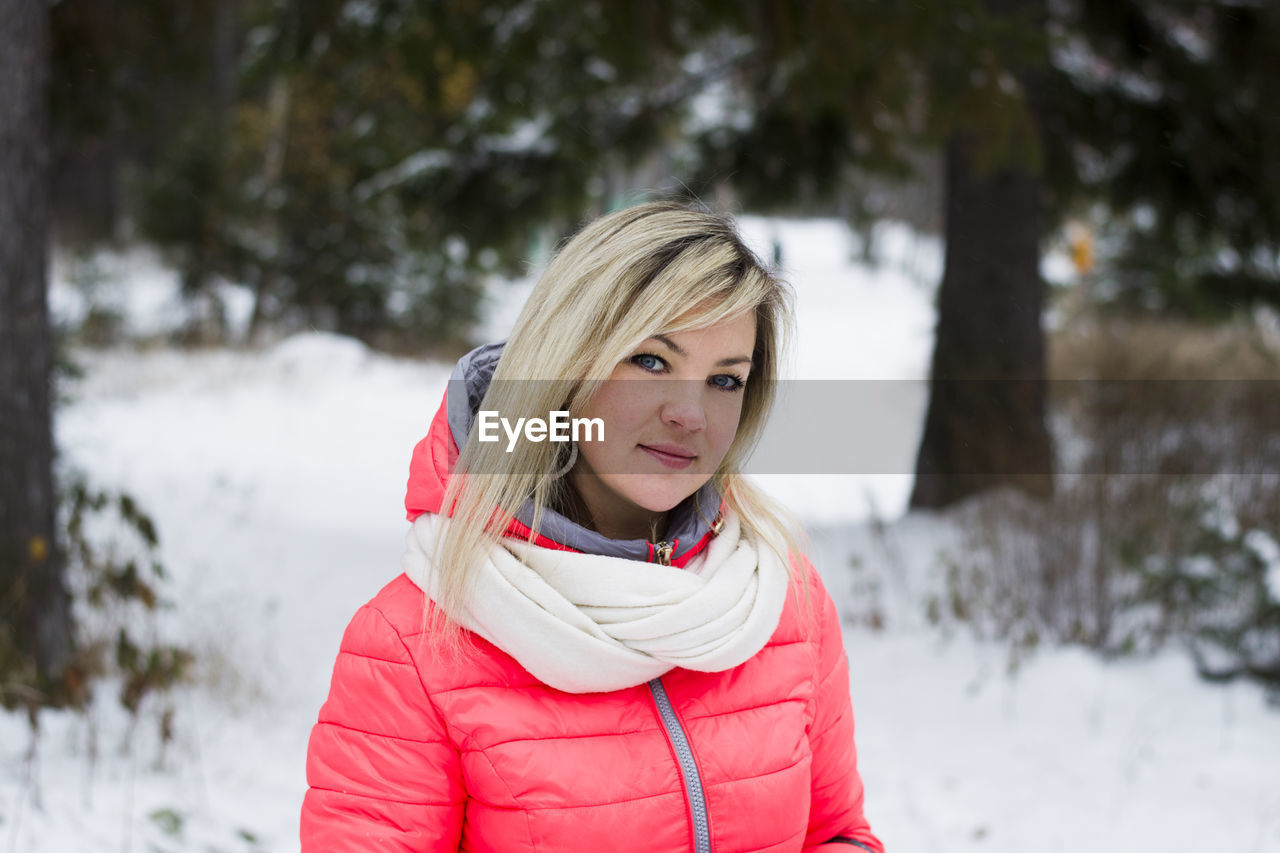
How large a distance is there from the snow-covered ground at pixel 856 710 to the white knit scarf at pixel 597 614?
491 mm

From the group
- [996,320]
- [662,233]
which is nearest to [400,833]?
[662,233]

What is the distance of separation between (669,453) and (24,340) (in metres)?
3.12

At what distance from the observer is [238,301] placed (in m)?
17.2

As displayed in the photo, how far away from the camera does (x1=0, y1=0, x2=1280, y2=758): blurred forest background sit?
3729 mm

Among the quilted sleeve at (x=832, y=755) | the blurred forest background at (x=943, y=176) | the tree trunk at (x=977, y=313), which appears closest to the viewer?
the quilted sleeve at (x=832, y=755)

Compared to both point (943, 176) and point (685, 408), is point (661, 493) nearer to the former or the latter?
point (685, 408)

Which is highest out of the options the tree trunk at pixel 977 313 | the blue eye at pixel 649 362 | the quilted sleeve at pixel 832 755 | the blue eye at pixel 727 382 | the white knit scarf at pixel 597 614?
the tree trunk at pixel 977 313

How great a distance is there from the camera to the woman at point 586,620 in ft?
4.04

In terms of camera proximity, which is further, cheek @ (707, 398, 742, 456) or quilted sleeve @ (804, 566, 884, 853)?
quilted sleeve @ (804, 566, 884, 853)

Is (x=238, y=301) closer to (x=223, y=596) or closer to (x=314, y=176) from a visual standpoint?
(x=314, y=176)

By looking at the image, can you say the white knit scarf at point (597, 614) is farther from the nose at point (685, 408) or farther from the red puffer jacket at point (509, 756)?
the nose at point (685, 408)

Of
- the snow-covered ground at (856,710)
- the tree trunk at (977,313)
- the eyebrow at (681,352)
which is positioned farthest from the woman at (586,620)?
the tree trunk at (977,313)

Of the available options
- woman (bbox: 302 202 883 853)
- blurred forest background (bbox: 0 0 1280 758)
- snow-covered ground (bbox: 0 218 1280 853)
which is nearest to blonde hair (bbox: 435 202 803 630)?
woman (bbox: 302 202 883 853)
